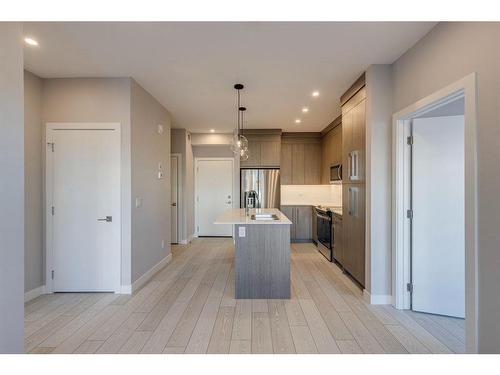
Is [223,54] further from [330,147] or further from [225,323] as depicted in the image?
[330,147]

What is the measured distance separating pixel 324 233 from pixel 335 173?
1.26 m

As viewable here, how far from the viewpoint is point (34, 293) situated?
3.21 m

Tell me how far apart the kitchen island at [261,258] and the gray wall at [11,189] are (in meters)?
1.92

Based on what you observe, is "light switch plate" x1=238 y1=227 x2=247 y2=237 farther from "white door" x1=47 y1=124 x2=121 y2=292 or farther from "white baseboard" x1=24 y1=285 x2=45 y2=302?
"white baseboard" x1=24 y1=285 x2=45 y2=302

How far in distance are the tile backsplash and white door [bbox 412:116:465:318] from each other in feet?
12.5

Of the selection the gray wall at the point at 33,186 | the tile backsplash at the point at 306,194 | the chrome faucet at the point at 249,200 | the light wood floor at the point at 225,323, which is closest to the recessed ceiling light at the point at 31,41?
the gray wall at the point at 33,186

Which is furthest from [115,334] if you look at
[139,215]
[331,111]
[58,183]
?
[331,111]

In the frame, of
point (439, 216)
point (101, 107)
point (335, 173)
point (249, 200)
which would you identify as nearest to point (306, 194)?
point (335, 173)

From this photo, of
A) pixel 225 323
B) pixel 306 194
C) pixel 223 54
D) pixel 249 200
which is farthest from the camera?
pixel 306 194

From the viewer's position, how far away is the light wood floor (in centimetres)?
216

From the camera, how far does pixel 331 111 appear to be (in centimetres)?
486

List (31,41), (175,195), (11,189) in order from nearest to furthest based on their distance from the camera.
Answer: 1. (11,189)
2. (31,41)
3. (175,195)

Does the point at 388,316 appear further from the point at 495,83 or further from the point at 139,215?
the point at 139,215

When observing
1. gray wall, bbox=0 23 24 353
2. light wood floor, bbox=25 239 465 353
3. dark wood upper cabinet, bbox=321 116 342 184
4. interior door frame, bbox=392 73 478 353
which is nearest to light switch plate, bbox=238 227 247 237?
light wood floor, bbox=25 239 465 353
